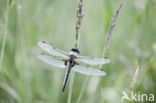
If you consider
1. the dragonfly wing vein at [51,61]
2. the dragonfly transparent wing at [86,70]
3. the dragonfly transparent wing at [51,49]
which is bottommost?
the dragonfly transparent wing at [86,70]

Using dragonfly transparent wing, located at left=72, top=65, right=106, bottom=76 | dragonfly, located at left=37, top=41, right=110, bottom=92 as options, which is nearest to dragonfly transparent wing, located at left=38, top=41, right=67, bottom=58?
dragonfly, located at left=37, top=41, right=110, bottom=92

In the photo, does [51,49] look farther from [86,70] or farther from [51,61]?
[86,70]

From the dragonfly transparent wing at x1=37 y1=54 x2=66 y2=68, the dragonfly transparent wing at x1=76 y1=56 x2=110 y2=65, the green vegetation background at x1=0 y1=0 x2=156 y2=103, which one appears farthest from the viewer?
the green vegetation background at x1=0 y1=0 x2=156 y2=103

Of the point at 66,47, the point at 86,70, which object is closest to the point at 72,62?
the point at 86,70

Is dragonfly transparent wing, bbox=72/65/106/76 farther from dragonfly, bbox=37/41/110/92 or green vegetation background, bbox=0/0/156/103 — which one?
green vegetation background, bbox=0/0/156/103

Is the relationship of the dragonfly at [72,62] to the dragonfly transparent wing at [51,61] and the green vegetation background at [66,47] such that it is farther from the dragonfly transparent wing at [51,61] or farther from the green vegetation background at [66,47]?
the green vegetation background at [66,47]

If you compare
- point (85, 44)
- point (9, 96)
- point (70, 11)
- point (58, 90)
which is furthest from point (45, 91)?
point (70, 11)

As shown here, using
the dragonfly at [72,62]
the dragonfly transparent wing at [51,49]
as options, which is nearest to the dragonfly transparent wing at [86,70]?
the dragonfly at [72,62]

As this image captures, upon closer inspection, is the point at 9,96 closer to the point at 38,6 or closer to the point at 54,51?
the point at 54,51

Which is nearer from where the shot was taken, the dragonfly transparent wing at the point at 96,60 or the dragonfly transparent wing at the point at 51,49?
the dragonfly transparent wing at the point at 96,60
